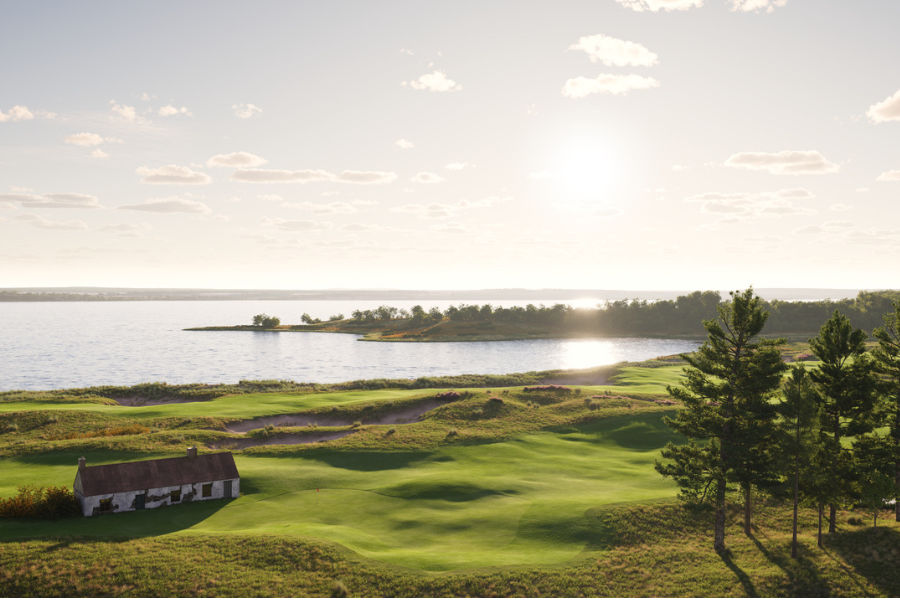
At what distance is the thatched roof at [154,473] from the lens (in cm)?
3198

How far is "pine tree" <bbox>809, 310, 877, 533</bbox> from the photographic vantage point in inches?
1184

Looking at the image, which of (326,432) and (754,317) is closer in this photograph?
(754,317)

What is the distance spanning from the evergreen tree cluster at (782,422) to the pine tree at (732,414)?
0.05m

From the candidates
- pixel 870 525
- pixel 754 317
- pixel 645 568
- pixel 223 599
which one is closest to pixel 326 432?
pixel 223 599

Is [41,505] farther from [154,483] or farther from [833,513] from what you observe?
[833,513]

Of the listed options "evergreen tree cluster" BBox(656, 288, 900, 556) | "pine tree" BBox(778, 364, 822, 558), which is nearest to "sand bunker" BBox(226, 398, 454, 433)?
"evergreen tree cluster" BBox(656, 288, 900, 556)

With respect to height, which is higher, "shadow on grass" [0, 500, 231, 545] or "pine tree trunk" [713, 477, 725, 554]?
"pine tree trunk" [713, 477, 725, 554]

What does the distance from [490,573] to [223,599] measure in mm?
11853

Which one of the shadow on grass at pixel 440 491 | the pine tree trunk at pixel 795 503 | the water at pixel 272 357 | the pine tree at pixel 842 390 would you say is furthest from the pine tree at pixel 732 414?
the water at pixel 272 357

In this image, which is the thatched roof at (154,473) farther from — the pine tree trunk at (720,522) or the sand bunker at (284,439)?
the pine tree trunk at (720,522)

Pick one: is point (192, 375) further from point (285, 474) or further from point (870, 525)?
point (870, 525)

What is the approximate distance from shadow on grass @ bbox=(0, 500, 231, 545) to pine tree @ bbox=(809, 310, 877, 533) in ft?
122

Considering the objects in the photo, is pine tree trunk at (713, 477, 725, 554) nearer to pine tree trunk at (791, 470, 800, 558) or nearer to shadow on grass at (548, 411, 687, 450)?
pine tree trunk at (791, 470, 800, 558)

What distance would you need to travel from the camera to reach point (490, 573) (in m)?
24.9
